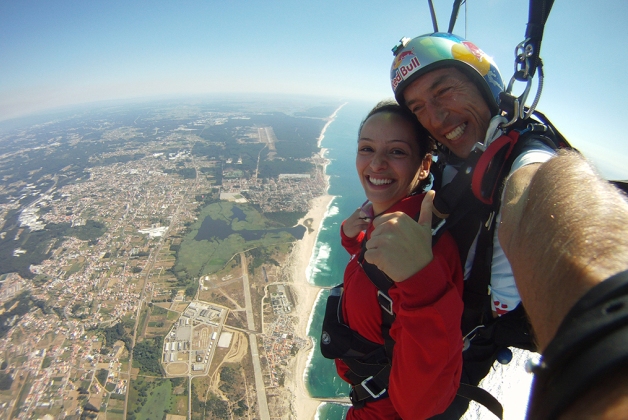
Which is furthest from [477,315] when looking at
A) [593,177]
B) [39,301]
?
[39,301]

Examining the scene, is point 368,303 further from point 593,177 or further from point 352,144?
point 352,144

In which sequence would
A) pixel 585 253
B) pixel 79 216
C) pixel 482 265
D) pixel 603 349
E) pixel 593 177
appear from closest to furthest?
pixel 603 349 < pixel 585 253 < pixel 593 177 < pixel 482 265 < pixel 79 216

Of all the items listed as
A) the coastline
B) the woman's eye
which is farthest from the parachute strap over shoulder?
the coastline

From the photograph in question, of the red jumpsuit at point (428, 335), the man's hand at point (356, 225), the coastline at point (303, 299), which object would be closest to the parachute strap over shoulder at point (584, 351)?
the red jumpsuit at point (428, 335)

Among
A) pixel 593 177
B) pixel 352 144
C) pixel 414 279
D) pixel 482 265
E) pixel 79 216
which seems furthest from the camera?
pixel 352 144

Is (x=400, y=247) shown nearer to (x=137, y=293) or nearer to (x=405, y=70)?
(x=405, y=70)

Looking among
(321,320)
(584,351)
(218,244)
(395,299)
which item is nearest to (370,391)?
(395,299)
